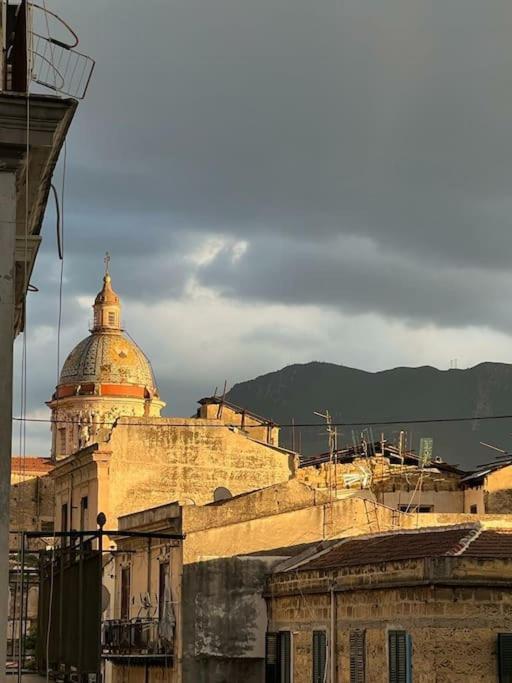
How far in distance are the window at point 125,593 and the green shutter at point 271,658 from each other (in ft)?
25.2

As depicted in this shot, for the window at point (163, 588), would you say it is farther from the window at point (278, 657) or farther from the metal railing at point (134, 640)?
the window at point (278, 657)

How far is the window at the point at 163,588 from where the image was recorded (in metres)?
34.8

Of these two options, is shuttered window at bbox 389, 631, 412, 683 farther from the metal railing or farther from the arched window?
the arched window

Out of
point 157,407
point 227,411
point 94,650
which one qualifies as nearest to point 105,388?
point 157,407

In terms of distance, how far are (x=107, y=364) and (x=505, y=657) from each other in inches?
2603

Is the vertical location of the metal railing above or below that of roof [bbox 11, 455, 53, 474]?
below

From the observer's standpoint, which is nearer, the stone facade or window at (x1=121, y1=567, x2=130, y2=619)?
the stone facade

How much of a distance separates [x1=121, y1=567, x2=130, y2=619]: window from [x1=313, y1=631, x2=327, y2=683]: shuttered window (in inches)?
421

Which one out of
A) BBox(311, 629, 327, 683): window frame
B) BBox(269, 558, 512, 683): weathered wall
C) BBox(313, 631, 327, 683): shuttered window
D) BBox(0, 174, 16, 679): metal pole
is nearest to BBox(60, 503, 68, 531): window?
BBox(311, 629, 327, 683): window frame

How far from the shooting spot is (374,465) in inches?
2063

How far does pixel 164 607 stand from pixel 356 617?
25.5 feet

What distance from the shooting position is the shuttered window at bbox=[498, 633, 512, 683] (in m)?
25.0

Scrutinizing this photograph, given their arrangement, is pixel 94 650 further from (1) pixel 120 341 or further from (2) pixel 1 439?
(1) pixel 120 341

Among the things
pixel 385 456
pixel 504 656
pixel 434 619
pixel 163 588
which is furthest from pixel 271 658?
pixel 385 456
